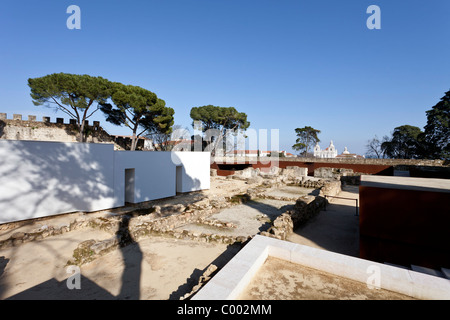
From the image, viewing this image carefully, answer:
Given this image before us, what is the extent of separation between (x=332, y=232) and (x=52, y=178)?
1241cm

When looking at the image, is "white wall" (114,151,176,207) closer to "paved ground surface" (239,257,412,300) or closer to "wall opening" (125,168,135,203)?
"wall opening" (125,168,135,203)

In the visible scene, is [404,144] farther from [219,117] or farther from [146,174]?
[146,174]

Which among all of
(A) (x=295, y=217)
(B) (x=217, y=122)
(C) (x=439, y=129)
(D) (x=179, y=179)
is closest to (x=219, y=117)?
(B) (x=217, y=122)

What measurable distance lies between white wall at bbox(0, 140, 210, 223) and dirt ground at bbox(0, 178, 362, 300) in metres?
1.21

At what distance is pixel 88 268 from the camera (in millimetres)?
5805

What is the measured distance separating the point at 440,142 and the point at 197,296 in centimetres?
3952

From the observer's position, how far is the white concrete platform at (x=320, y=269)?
8.70 feet

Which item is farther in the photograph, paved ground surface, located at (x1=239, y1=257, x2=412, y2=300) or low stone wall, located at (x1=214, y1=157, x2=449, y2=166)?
low stone wall, located at (x1=214, y1=157, x2=449, y2=166)

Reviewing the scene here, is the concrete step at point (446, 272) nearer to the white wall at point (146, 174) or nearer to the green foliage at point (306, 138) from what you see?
the white wall at point (146, 174)

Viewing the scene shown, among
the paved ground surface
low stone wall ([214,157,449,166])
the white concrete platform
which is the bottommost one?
the paved ground surface

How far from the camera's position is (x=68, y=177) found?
10.2 meters

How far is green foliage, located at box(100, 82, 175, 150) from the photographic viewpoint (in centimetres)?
2550

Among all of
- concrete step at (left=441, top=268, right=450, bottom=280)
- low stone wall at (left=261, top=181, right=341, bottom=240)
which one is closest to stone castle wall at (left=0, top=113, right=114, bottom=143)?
low stone wall at (left=261, top=181, right=341, bottom=240)

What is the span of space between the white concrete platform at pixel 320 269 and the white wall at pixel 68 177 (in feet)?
33.3
